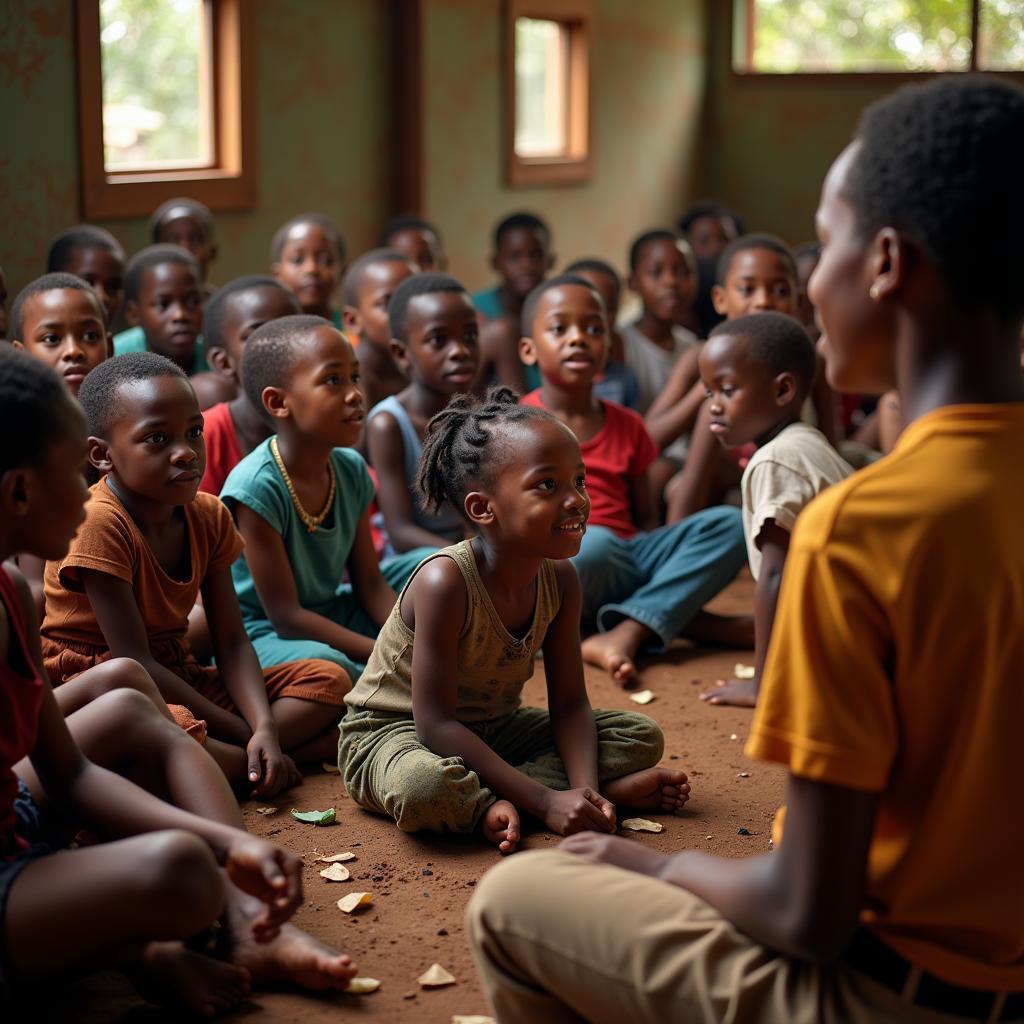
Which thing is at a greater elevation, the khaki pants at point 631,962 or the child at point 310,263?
the child at point 310,263

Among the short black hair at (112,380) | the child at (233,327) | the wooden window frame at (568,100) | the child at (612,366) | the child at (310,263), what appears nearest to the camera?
the short black hair at (112,380)

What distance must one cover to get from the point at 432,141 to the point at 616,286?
5.67 ft

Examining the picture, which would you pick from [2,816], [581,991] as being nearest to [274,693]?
[2,816]

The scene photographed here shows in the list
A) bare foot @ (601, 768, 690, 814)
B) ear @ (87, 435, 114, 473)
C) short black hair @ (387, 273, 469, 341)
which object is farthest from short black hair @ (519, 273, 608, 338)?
bare foot @ (601, 768, 690, 814)

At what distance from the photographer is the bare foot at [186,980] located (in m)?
1.83

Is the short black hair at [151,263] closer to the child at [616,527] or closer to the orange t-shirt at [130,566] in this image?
the child at [616,527]

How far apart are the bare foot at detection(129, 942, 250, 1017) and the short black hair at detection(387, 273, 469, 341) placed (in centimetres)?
247

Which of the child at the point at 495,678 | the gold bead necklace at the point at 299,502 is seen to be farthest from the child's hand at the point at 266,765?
the gold bead necklace at the point at 299,502

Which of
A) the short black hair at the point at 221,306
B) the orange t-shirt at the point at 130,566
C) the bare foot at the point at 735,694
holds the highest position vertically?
the short black hair at the point at 221,306

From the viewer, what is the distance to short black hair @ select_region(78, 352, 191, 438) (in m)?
2.65

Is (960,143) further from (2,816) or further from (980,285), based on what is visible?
(2,816)

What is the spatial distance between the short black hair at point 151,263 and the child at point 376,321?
0.58 meters

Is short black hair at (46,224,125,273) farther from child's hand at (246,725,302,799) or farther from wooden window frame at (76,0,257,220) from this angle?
child's hand at (246,725,302,799)

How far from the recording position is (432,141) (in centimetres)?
656
